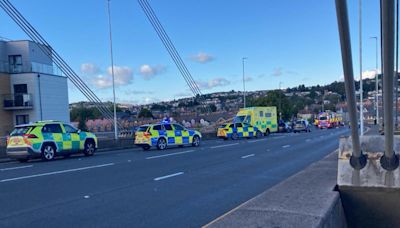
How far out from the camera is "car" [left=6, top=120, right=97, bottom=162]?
1842cm

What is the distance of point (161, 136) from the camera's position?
2502 cm

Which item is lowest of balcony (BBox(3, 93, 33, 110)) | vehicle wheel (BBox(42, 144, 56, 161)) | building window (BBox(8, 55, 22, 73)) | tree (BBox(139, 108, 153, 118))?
vehicle wheel (BBox(42, 144, 56, 161))

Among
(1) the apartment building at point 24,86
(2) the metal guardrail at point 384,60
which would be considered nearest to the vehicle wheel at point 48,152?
(2) the metal guardrail at point 384,60

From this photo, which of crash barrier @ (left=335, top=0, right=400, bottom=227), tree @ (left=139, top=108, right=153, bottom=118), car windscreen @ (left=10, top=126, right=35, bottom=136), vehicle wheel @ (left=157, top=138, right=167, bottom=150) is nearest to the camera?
crash barrier @ (left=335, top=0, right=400, bottom=227)

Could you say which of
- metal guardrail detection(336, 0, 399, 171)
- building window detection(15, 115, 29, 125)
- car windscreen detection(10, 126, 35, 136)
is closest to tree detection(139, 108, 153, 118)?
building window detection(15, 115, 29, 125)

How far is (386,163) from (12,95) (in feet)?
149

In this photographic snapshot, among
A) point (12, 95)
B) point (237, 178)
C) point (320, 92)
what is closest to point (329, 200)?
point (237, 178)

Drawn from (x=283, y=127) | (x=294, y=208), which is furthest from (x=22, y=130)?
(x=283, y=127)

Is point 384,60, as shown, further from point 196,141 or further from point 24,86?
point 24,86

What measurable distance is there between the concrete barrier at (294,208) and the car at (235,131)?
102 ft

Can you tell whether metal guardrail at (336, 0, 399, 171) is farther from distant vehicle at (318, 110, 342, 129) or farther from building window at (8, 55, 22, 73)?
distant vehicle at (318, 110, 342, 129)

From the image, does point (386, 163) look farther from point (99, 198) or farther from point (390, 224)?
point (99, 198)

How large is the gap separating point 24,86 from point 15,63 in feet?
9.75

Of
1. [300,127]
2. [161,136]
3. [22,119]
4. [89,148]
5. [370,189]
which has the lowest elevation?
[300,127]
